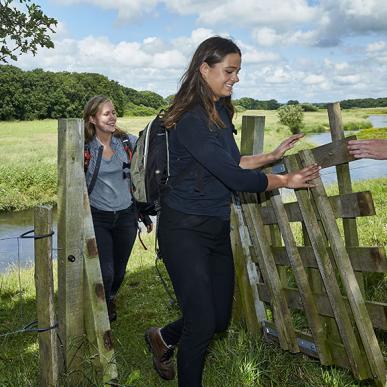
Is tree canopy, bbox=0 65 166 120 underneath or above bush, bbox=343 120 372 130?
above

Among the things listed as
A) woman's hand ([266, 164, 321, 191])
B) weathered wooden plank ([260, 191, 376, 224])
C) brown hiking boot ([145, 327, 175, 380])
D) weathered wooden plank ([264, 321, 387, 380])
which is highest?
woman's hand ([266, 164, 321, 191])

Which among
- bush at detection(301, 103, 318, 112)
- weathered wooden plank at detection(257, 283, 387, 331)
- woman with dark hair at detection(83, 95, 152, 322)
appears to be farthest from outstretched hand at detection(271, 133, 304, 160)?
bush at detection(301, 103, 318, 112)

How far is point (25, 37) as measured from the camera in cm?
607

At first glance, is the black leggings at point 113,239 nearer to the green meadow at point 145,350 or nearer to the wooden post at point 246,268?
the green meadow at point 145,350

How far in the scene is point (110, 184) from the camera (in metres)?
5.35

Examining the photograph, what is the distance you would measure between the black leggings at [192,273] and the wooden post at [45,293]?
0.72 m

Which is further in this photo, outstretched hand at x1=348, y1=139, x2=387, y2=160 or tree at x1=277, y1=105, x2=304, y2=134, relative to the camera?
tree at x1=277, y1=105, x2=304, y2=134

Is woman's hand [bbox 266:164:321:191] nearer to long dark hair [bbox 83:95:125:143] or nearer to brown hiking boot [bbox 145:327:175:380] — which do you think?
brown hiking boot [bbox 145:327:175:380]

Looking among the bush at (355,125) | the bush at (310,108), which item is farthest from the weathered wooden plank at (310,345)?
the bush at (310,108)

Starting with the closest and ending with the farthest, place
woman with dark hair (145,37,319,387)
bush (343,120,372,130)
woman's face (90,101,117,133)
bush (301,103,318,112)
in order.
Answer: woman with dark hair (145,37,319,387) < woman's face (90,101,117,133) < bush (343,120,372,130) < bush (301,103,318,112)

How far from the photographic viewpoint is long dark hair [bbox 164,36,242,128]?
3.28 m

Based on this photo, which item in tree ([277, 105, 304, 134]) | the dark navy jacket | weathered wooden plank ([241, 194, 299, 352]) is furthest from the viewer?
tree ([277, 105, 304, 134])

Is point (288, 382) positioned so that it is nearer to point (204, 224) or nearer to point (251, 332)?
point (251, 332)

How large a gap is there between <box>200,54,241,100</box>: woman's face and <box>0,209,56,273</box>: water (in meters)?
8.80
